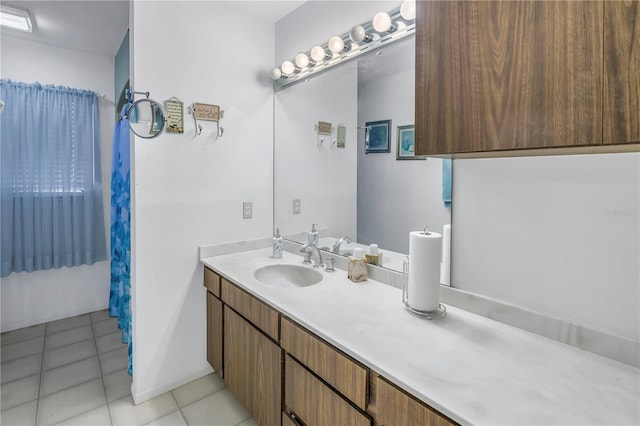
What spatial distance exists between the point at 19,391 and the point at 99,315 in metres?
1.20

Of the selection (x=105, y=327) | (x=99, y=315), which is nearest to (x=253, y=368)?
(x=105, y=327)

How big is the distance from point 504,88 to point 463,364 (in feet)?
2.55

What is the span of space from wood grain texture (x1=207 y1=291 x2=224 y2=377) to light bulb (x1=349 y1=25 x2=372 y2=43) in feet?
5.36

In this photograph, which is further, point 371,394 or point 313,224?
point 313,224

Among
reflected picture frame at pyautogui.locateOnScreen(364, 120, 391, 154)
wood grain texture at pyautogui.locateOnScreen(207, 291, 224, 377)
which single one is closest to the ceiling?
reflected picture frame at pyautogui.locateOnScreen(364, 120, 391, 154)

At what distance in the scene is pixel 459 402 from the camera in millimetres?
796

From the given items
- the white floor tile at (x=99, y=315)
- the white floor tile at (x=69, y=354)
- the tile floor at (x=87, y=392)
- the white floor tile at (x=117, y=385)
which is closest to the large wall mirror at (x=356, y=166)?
the tile floor at (x=87, y=392)

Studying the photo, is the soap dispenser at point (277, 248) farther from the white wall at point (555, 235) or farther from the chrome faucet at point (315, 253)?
the white wall at point (555, 235)

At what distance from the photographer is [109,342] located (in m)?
2.67

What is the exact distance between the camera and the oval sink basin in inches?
76.8

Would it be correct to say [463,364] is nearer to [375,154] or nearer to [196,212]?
[375,154]

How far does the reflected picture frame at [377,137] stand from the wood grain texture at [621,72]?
1.01 metres

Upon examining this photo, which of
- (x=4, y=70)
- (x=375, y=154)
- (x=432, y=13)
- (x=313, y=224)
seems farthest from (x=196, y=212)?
(x=4, y=70)

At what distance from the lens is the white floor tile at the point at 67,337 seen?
263 cm
